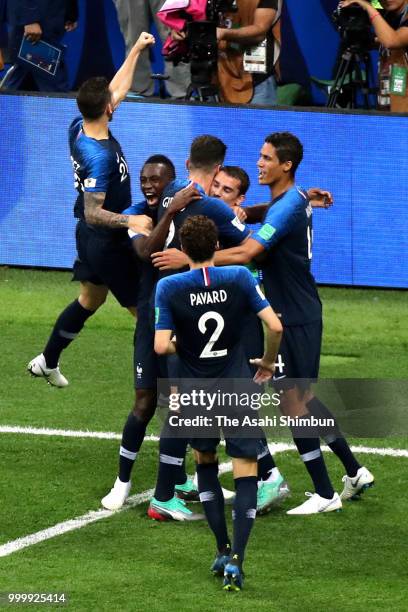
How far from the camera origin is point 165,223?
8414mm

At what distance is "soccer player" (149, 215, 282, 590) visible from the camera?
7.47 metres

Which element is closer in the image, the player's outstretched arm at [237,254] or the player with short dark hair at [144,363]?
the player's outstretched arm at [237,254]

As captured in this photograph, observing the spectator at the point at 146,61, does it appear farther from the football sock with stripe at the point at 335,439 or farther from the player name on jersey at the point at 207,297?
the player name on jersey at the point at 207,297

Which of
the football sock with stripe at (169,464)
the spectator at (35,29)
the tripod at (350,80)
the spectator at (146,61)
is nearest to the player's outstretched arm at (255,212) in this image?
the football sock with stripe at (169,464)

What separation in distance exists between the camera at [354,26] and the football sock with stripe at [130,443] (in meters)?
7.13

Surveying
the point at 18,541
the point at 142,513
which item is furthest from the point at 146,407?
the point at 18,541

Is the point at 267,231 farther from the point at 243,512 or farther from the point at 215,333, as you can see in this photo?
the point at 243,512

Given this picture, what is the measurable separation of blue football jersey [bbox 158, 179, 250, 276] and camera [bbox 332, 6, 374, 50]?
6.87 metres

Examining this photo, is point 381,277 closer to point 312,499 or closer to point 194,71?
point 194,71

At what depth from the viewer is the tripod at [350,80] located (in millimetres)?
15531

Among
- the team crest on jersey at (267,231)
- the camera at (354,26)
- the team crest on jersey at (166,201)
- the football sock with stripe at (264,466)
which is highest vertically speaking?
the team crest on jersey at (166,201)

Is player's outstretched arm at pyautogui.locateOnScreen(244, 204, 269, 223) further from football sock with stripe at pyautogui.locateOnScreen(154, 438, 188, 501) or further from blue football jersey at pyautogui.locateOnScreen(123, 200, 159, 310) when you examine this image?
football sock with stripe at pyautogui.locateOnScreen(154, 438, 188, 501)

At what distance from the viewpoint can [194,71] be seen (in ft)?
49.6

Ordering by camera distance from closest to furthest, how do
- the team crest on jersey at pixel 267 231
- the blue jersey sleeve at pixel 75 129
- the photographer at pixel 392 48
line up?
the team crest on jersey at pixel 267 231, the blue jersey sleeve at pixel 75 129, the photographer at pixel 392 48
